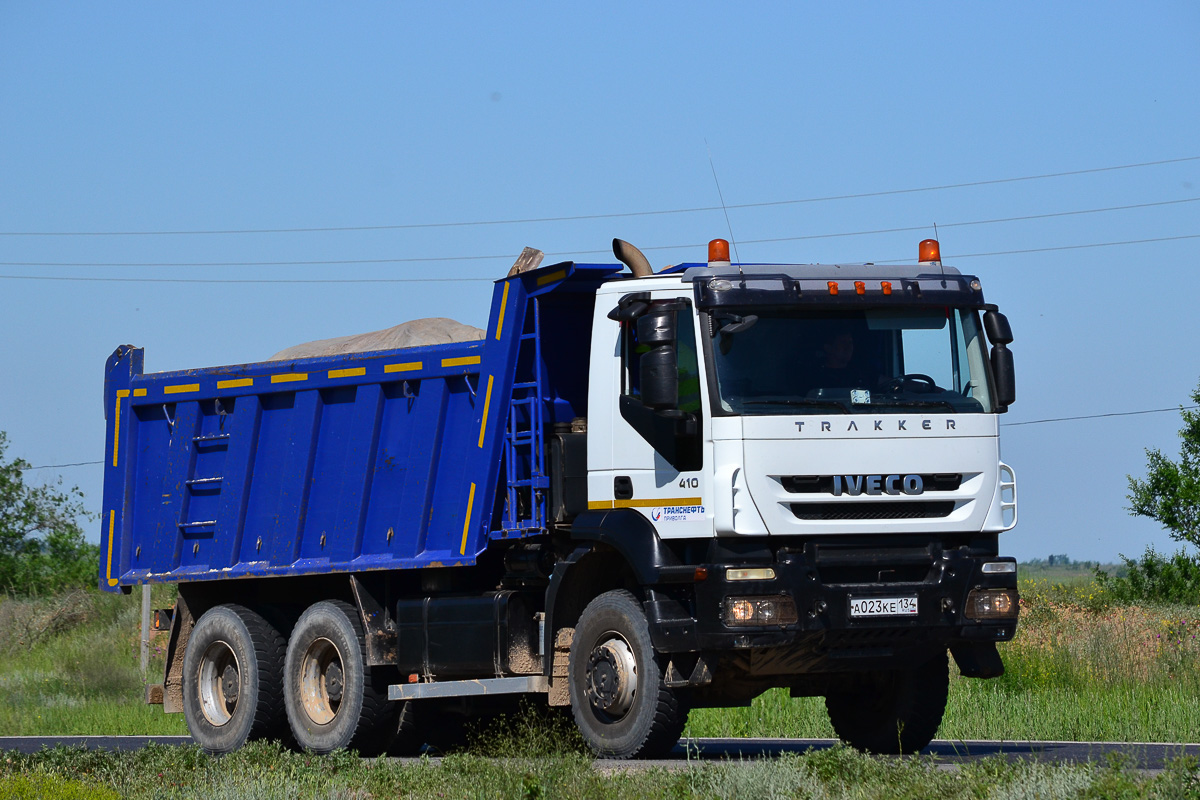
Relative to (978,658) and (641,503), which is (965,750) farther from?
(641,503)

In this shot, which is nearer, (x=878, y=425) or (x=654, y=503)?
(x=878, y=425)

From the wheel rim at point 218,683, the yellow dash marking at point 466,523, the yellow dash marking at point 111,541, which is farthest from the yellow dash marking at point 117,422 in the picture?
the yellow dash marking at point 466,523

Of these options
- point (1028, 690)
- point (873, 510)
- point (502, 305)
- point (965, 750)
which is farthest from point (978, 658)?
point (1028, 690)

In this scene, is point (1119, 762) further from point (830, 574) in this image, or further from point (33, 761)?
point (33, 761)

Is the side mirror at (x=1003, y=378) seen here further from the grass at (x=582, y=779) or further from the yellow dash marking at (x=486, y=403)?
the yellow dash marking at (x=486, y=403)

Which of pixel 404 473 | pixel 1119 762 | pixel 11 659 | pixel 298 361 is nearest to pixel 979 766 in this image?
pixel 1119 762

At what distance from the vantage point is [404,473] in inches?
516

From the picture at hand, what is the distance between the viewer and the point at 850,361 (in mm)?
10820

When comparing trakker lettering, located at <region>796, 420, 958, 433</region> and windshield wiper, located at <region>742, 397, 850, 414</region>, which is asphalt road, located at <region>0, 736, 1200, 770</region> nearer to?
trakker lettering, located at <region>796, 420, 958, 433</region>

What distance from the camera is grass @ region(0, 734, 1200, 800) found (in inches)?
307

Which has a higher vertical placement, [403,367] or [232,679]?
[403,367]

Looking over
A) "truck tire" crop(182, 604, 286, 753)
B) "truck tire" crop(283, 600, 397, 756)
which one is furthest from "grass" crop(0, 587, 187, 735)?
"truck tire" crop(283, 600, 397, 756)

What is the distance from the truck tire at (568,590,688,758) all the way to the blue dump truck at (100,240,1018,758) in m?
0.02

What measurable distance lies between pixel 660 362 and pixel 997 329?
2.38 m
